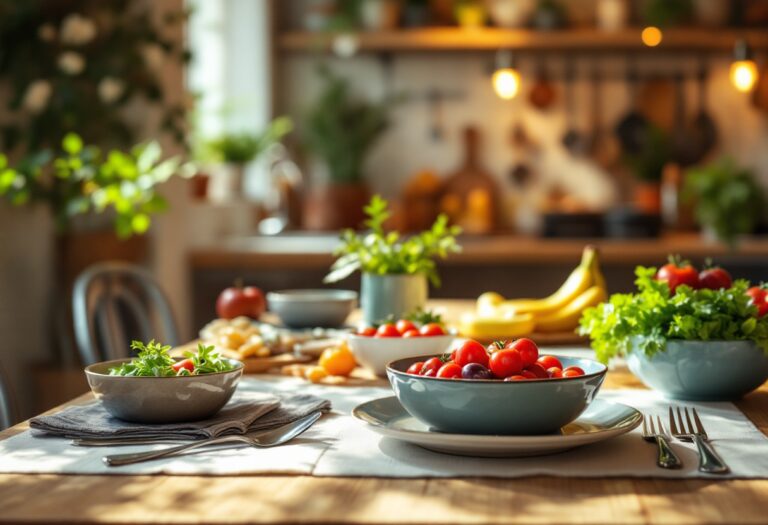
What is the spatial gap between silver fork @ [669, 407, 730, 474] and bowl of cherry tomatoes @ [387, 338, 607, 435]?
14cm

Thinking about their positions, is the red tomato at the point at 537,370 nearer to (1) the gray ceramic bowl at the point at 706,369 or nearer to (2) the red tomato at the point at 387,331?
(1) the gray ceramic bowl at the point at 706,369

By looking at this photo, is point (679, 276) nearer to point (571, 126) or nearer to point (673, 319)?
point (673, 319)

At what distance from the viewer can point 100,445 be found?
1.30 meters

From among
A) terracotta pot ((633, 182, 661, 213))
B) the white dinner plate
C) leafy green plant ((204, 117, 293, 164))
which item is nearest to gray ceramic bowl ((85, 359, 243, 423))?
the white dinner plate

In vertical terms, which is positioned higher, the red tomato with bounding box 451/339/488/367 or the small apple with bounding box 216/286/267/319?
the red tomato with bounding box 451/339/488/367

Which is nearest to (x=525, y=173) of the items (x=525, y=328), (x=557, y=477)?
(x=525, y=328)

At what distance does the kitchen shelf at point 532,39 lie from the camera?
5008mm

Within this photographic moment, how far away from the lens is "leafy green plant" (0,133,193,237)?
2.87m

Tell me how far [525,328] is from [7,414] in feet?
3.20

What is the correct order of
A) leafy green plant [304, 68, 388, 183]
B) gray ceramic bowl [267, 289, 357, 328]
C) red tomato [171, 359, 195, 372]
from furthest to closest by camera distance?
leafy green plant [304, 68, 388, 183]
gray ceramic bowl [267, 289, 357, 328]
red tomato [171, 359, 195, 372]

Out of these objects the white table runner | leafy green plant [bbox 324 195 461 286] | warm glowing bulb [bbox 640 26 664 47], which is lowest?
the white table runner

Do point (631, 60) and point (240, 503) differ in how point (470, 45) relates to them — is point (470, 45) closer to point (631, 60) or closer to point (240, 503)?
point (631, 60)

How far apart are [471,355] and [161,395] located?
0.40 meters

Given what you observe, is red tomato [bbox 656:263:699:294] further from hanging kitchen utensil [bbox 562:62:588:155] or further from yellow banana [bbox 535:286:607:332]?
hanging kitchen utensil [bbox 562:62:588:155]
